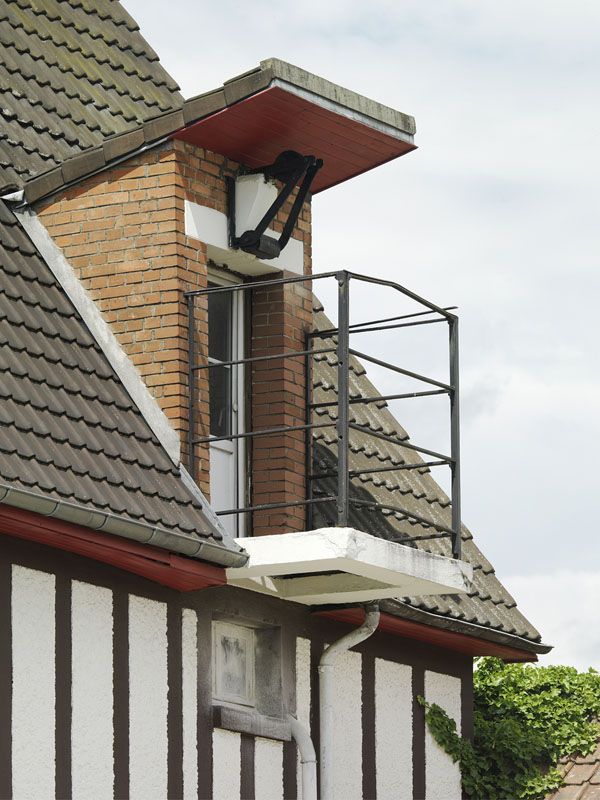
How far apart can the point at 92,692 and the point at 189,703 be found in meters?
0.92

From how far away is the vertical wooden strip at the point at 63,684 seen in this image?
976cm

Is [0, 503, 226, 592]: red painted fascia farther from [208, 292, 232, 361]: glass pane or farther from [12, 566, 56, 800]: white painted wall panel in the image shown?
[208, 292, 232, 361]: glass pane

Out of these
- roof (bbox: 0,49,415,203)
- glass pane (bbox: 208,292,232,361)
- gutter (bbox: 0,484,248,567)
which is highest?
roof (bbox: 0,49,415,203)

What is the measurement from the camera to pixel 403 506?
13031mm

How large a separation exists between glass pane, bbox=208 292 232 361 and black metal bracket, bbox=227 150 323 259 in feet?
1.23

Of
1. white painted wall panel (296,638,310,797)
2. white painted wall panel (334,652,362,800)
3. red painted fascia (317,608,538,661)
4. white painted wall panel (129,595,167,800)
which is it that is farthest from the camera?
red painted fascia (317,608,538,661)

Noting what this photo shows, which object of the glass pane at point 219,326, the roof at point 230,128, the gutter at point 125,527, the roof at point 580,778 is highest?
the roof at point 230,128

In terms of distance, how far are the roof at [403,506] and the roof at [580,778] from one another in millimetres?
990

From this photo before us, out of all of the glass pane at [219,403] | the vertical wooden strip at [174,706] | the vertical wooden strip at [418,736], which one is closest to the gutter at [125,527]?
the vertical wooden strip at [174,706]

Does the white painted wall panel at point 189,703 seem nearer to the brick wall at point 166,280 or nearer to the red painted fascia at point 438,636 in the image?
the brick wall at point 166,280

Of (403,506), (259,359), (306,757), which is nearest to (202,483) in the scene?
(259,359)

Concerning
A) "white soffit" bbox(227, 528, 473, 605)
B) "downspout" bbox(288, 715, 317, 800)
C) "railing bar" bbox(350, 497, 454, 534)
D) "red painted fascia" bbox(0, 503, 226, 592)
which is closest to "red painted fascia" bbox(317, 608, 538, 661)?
"white soffit" bbox(227, 528, 473, 605)

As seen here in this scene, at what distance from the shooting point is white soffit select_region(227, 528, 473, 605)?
10.7 meters

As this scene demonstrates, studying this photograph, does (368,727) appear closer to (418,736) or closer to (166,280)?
(418,736)
